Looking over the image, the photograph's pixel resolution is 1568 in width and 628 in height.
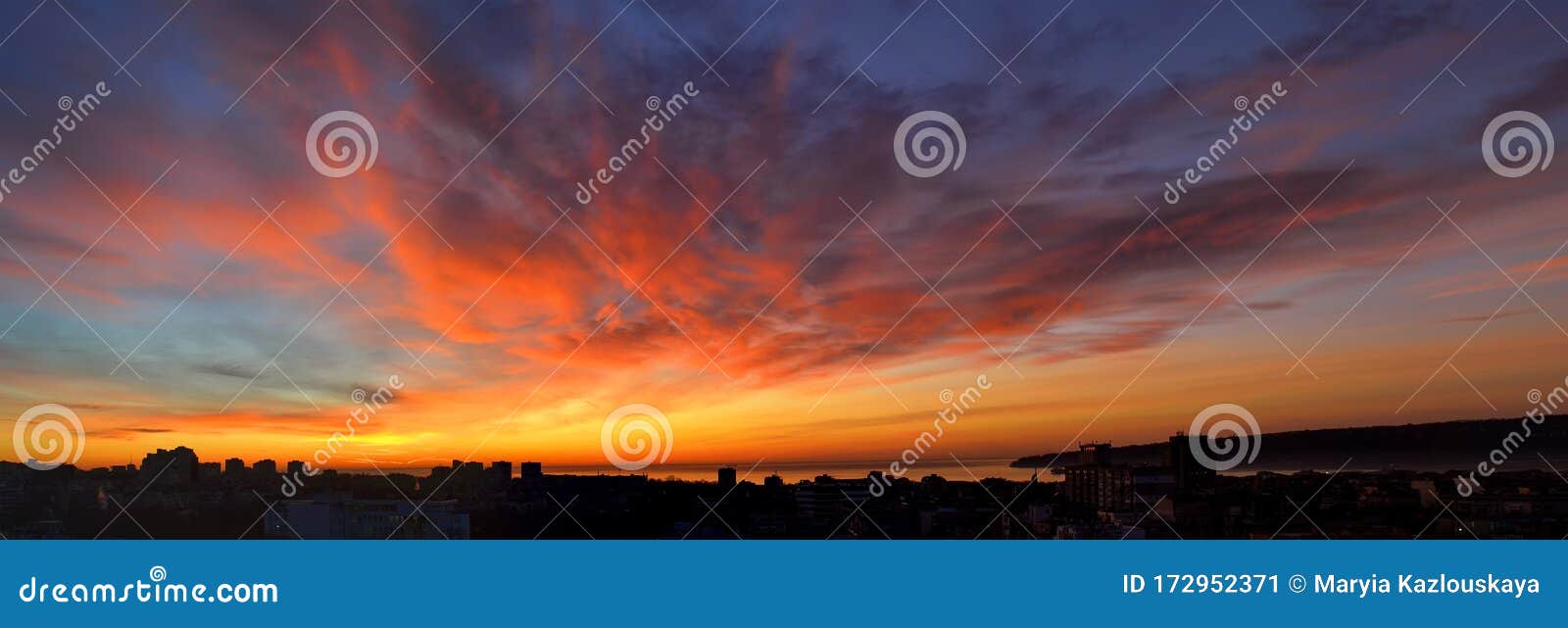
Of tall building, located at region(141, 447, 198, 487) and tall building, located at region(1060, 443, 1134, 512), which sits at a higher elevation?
tall building, located at region(141, 447, 198, 487)

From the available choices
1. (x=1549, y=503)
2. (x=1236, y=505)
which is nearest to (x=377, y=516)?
(x=1236, y=505)

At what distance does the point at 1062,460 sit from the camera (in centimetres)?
1541

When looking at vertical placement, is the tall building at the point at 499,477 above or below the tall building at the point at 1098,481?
above

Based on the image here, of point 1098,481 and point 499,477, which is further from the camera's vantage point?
point 1098,481

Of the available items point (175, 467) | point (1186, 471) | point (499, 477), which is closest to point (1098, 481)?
point (1186, 471)

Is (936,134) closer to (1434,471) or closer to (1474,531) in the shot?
(1474,531)

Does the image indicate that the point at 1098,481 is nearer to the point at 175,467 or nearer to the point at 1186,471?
the point at 1186,471

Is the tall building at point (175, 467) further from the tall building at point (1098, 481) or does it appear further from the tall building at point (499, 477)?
the tall building at point (1098, 481)

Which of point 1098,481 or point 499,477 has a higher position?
point 499,477

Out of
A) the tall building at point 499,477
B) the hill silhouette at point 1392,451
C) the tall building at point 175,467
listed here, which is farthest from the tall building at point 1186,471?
Answer: the tall building at point 175,467

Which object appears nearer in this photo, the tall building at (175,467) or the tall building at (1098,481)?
the tall building at (175,467)

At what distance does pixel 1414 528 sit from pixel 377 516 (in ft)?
49.5

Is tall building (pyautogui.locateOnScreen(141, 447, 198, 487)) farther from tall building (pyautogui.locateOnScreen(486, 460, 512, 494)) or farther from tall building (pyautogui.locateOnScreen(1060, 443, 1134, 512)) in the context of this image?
tall building (pyautogui.locateOnScreen(1060, 443, 1134, 512))

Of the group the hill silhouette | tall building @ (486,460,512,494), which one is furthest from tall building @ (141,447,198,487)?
the hill silhouette
